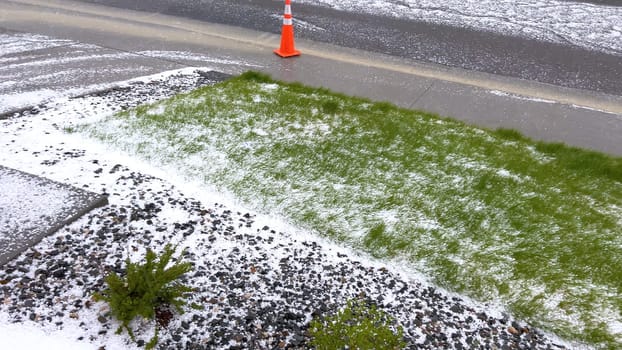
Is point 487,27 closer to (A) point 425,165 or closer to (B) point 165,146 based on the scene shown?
(A) point 425,165

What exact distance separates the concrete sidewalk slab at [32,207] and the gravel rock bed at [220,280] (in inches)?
2.6

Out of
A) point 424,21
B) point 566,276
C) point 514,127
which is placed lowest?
point 566,276

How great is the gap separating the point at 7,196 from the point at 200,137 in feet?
5.23

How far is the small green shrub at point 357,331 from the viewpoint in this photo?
94.8 inches

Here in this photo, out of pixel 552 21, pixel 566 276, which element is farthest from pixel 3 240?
pixel 552 21

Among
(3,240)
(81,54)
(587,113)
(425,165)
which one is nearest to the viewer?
A: (3,240)

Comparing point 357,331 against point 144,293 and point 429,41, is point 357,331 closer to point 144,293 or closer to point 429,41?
point 144,293

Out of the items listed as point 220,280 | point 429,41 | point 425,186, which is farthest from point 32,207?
point 429,41

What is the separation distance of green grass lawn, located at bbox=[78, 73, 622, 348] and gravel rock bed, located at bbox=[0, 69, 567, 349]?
0.19 metres

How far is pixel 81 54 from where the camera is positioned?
622 cm

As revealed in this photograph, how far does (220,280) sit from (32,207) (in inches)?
55.9

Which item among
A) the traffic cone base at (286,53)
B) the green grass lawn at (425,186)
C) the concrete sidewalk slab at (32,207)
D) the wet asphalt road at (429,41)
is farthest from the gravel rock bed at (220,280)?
the wet asphalt road at (429,41)

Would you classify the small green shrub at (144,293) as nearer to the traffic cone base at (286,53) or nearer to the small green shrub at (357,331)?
the small green shrub at (357,331)

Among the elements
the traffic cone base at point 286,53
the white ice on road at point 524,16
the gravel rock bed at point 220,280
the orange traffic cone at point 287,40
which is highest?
the white ice on road at point 524,16
